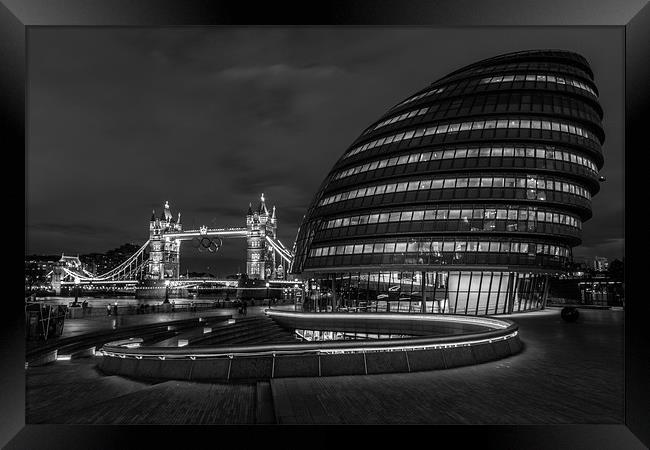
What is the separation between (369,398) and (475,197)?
35.3 m

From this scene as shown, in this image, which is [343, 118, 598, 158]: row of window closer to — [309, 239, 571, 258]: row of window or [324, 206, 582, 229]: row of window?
[324, 206, 582, 229]: row of window

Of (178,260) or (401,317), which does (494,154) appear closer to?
(401,317)

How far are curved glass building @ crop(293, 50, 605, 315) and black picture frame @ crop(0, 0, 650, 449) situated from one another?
33.6 m

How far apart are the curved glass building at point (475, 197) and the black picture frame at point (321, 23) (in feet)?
110

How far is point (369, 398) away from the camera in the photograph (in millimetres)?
11977

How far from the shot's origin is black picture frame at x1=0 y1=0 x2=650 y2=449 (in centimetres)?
1085

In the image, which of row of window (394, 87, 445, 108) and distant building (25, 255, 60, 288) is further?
distant building (25, 255, 60, 288)

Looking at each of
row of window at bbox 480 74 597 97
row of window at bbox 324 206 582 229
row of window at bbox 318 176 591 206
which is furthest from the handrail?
row of window at bbox 480 74 597 97

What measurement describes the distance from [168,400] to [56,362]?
33.7ft

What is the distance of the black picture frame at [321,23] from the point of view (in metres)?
10.9

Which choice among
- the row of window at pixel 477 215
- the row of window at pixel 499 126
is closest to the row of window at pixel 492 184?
the row of window at pixel 477 215

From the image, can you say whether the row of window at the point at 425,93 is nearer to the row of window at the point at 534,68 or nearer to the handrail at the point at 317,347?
the row of window at the point at 534,68

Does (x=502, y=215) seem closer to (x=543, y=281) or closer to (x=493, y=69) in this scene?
(x=543, y=281)

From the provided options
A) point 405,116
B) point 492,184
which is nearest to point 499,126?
point 492,184
